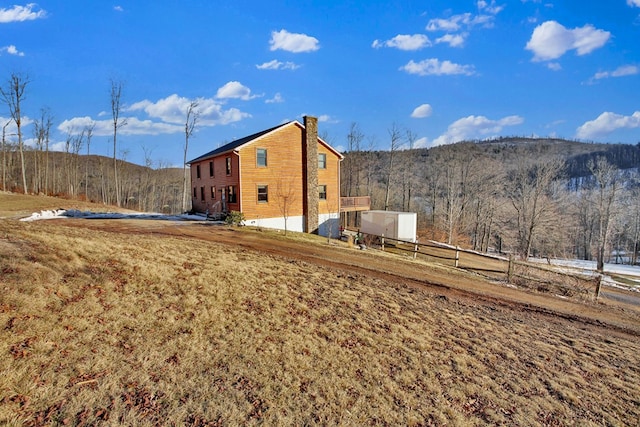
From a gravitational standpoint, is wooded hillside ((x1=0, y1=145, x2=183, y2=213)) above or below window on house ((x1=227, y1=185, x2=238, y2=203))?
above

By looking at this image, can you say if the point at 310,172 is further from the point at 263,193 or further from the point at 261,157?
the point at 263,193

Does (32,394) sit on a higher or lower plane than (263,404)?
higher

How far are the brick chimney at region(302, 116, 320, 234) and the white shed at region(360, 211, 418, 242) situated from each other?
5.64 metres

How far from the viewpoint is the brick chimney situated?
25.3 m

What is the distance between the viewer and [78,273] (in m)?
7.04

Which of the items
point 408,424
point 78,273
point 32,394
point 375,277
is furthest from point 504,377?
point 78,273

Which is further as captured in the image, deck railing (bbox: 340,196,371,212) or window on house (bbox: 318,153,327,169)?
deck railing (bbox: 340,196,371,212)

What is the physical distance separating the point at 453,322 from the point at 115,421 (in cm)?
735

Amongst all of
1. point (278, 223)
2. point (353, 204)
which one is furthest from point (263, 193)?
point (353, 204)

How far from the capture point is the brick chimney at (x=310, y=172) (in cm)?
2531

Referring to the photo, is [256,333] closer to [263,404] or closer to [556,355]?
[263,404]

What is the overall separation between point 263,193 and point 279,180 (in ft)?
5.36

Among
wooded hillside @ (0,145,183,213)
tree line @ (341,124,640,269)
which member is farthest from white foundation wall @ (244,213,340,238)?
wooded hillside @ (0,145,183,213)

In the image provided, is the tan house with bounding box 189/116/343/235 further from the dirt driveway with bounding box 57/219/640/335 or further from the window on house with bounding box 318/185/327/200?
the dirt driveway with bounding box 57/219/640/335
